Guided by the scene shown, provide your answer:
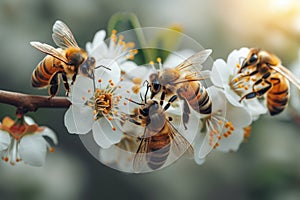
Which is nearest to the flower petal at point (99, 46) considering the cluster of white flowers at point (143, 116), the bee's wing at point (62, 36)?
the cluster of white flowers at point (143, 116)

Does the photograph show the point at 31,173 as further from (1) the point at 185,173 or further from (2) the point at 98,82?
(2) the point at 98,82

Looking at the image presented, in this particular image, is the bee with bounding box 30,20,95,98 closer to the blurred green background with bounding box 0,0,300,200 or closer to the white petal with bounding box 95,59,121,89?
the white petal with bounding box 95,59,121,89

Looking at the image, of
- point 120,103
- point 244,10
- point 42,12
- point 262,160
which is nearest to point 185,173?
point 262,160

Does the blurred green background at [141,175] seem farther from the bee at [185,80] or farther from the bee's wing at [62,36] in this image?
the bee at [185,80]

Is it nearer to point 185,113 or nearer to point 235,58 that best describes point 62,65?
point 185,113

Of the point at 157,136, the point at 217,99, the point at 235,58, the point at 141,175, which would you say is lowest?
the point at 141,175

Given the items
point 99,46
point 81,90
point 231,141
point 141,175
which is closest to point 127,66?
point 99,46
